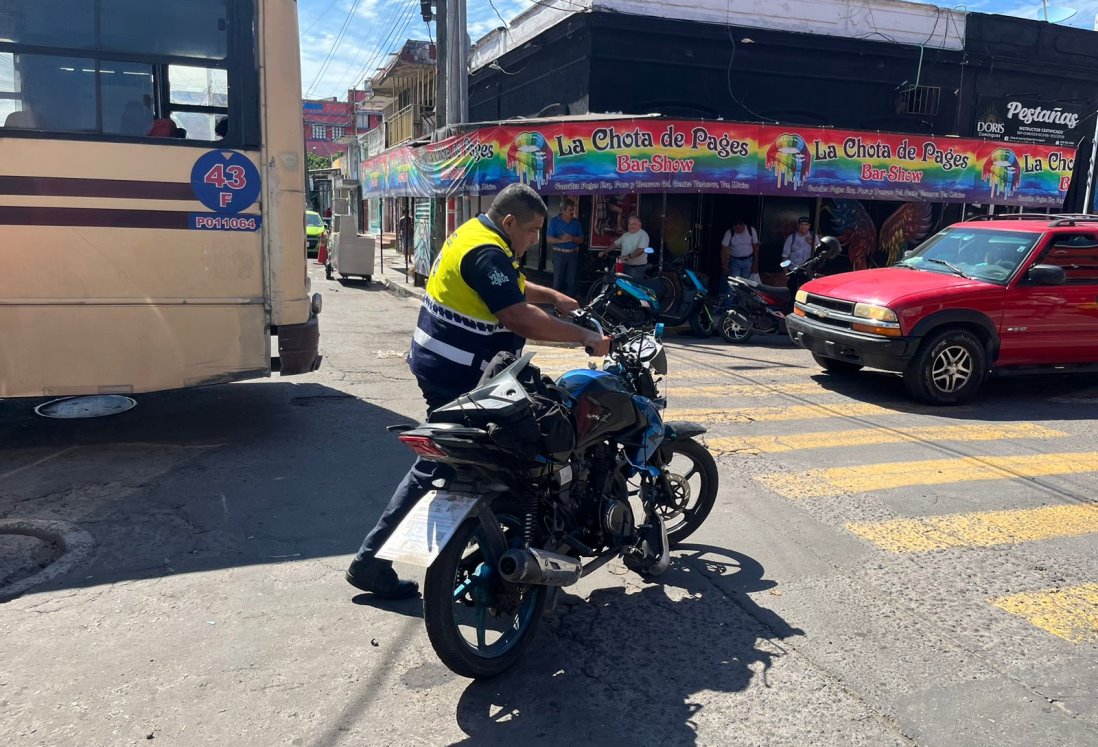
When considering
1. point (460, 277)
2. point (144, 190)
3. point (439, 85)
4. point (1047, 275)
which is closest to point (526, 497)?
point (460, 277)

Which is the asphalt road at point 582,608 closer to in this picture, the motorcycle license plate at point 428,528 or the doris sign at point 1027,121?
the motorcycle license plate at point 428,528

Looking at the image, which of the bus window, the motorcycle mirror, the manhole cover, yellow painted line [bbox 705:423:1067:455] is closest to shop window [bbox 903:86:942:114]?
the motorcycle mirror

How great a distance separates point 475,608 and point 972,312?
23.5ft

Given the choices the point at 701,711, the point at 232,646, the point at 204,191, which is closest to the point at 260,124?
the point at 204,191

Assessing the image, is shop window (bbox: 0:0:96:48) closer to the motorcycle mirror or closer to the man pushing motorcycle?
the man pushing motorcycle

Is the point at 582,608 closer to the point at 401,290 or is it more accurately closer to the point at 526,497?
the point at 526,497

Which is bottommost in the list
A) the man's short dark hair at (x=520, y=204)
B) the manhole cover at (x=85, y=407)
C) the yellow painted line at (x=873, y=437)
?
the yellow painted line at (x=873, y=437)

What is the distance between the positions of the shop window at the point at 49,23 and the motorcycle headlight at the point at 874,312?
739cm

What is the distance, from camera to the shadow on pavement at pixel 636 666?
10.7ft

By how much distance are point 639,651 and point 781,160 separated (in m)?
12.0

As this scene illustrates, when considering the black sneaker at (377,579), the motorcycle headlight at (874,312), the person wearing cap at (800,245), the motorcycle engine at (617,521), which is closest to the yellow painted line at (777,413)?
the motorcycle headlight at (874,312)

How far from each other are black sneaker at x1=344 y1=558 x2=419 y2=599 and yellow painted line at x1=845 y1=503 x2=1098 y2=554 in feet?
9.64

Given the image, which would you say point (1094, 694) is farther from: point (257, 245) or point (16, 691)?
point (257, 245)

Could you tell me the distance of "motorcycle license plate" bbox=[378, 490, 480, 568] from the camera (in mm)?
3328
